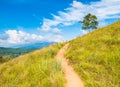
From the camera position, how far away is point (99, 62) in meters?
15.0

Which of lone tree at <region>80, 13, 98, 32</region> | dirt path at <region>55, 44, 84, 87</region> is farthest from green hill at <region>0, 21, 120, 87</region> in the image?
lone tree at <region>80, 13, 98, 32</region>

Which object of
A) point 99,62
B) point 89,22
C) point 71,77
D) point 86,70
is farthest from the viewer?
point 89,22

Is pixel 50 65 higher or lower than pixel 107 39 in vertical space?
lower

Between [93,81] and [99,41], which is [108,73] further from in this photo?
[99,41]

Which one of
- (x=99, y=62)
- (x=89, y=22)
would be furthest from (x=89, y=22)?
(x=99, y=62)

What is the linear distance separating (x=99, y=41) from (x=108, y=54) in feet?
13.1

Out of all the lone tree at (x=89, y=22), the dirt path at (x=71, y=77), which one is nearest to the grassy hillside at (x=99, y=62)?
the dirt path at (x=71, y=77)

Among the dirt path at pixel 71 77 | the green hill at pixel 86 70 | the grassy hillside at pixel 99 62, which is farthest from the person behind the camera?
the grassy hillside at pixel 99 62

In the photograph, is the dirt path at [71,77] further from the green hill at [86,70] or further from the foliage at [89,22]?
the foliage at [89,22]

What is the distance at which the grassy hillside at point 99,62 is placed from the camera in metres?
12.3

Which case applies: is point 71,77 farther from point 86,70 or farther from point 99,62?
point 99,62

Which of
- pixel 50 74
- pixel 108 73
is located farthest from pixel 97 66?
pixel 50 74

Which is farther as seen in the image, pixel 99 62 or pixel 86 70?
pixel 99 62

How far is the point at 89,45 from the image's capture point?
63.7 feet
